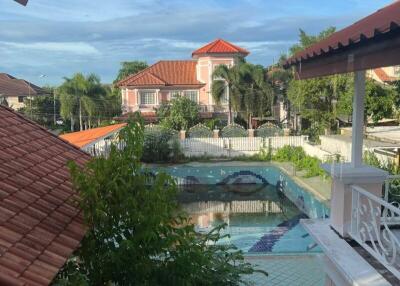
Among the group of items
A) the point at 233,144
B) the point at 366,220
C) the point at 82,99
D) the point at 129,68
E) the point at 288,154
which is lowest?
the point at 288,154

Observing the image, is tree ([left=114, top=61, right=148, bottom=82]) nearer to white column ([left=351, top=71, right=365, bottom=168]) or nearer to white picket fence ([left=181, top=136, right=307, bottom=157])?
white picket fence ([left=181, top=136, right=307, bottom=157])

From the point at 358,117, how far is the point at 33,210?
3134 mm

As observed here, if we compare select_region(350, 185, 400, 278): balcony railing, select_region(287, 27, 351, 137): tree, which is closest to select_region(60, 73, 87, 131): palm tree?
select_region(287, 27, 351, 137): tree

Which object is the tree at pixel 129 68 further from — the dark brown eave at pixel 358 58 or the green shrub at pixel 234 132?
the dark brown eave at pixel 358 58

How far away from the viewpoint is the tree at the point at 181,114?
3594 centimetres

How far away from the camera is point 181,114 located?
120 ft

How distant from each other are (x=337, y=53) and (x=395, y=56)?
3.92 feet

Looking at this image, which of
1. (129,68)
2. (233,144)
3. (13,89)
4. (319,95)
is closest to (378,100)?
(319,95)

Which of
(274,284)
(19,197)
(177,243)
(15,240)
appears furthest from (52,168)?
(274,284)

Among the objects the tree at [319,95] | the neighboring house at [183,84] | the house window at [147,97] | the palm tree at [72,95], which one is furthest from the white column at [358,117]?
the house window at [147,97]

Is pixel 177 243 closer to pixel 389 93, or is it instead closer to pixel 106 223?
pixel 106 223

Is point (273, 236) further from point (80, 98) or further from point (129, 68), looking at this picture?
point (129, 68)

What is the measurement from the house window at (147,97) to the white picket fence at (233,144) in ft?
49.5

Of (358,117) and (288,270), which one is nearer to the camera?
(358,117)
